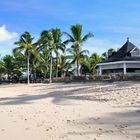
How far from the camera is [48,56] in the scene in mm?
57000

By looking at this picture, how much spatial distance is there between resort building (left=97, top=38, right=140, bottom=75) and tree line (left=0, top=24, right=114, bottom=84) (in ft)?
12.7

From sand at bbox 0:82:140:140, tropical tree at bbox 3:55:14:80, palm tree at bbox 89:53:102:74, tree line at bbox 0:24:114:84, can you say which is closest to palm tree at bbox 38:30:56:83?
tree line at bbox 0:24:114:84

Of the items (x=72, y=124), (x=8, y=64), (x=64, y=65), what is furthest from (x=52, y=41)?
(x=72, y=124)

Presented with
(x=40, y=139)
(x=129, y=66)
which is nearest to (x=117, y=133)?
(x=40, y=139)

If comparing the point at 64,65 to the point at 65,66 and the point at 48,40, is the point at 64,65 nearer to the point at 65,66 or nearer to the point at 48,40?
the point at 65,66

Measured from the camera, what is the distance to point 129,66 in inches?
1975

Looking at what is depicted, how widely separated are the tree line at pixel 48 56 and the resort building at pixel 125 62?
3861mm

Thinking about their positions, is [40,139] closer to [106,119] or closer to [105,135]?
[105,135]

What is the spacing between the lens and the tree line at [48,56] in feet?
171

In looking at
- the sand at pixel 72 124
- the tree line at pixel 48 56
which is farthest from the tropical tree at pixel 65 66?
the sand at pixel 72 124

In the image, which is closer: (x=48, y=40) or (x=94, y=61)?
(x=48, y=40)

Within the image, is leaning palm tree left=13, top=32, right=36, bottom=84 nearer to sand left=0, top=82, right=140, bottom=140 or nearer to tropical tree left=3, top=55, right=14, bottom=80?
tropical tree left=3, top=55, right=14, bottom=80

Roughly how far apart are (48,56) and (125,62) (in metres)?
13.2

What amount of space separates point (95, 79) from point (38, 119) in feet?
99.8
